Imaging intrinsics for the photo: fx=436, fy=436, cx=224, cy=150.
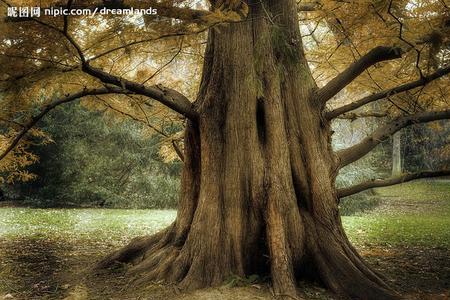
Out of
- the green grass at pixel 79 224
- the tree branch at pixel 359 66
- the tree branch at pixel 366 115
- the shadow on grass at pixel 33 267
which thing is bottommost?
the shadow on grass at pixel 33 267

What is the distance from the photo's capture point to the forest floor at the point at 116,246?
5.30m

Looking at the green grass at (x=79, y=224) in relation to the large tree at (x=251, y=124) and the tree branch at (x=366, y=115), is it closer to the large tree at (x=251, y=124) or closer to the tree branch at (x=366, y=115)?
the large tree at (x=251, y=124)

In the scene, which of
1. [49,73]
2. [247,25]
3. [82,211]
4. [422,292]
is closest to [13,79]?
[49,73]

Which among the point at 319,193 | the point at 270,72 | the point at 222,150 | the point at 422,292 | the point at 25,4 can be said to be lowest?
the point at 422,292

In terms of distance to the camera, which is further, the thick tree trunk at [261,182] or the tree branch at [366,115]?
the tree branch at [366,115]

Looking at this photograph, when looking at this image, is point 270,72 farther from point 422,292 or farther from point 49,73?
point 422,292

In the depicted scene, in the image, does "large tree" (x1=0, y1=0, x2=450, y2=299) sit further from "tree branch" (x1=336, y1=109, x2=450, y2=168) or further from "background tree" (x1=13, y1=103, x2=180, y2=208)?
"background tree" (x1=13, y1=103, x2=180, y2=208)

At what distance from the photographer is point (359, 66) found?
5.58 m

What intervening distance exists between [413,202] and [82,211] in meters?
14.2

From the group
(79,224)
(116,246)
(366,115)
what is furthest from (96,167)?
(366,115)

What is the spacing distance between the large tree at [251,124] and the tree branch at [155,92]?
2cm

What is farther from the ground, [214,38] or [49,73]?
[214,38]

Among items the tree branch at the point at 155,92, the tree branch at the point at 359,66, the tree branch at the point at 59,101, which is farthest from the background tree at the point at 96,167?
the tree branch at the point at 359,66

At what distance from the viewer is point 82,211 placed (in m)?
15.7
